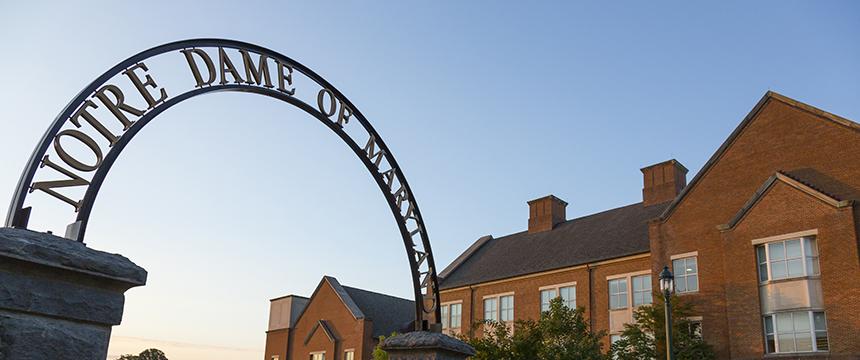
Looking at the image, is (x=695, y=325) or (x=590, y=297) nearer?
(x=695, y=325)

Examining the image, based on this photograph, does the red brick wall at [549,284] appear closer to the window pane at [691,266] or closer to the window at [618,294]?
the window at [618,294]

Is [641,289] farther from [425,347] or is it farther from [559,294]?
[425,347]

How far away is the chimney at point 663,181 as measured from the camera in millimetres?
36031

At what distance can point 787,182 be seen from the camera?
83.4ft

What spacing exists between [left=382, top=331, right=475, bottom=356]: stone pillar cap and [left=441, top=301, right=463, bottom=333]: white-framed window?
1284 inches

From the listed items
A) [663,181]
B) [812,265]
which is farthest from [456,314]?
[812,265]

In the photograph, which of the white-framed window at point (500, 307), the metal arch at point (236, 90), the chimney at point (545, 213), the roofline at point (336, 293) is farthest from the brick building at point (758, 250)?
the metal arch at point (236, 90)

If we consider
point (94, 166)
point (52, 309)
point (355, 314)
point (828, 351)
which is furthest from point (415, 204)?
point (355, 314)

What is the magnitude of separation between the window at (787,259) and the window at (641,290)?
6115mm

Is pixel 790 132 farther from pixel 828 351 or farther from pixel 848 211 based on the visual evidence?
pixel 828 351

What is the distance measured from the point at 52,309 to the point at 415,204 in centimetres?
778

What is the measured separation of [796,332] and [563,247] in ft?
49.0

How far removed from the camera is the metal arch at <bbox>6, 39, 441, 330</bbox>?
18.7 feet

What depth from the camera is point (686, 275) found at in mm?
28391
